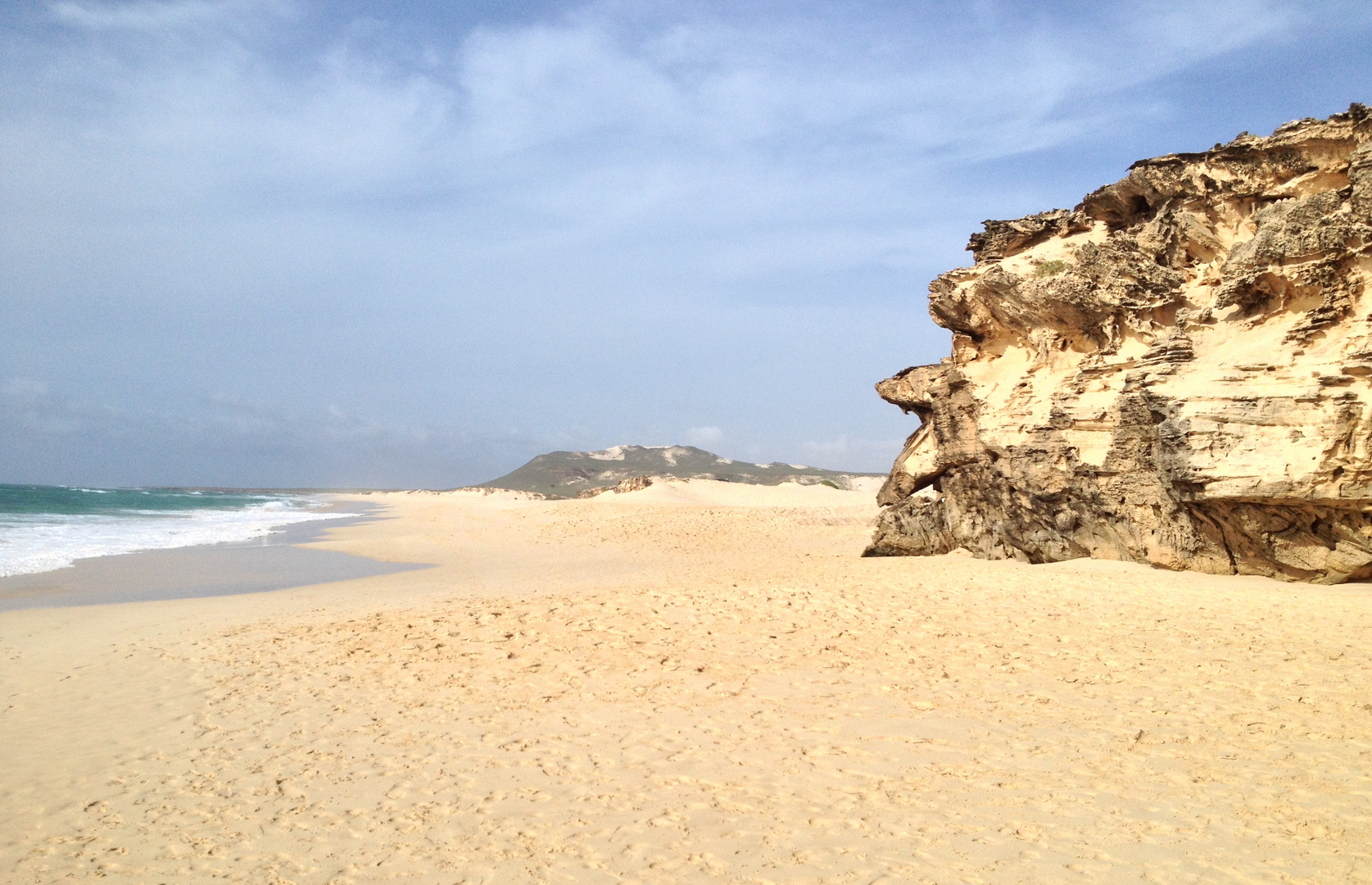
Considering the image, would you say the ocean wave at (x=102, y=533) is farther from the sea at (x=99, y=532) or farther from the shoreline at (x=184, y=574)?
the shoreline at (x=184, y=574)

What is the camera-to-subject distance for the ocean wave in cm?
1772

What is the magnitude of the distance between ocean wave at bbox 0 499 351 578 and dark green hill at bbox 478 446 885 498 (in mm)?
41593

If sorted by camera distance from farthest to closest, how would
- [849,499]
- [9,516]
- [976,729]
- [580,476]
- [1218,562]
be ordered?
[580,476], [849,499], [9,516], [1218,562], [976,729]

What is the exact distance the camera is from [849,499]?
35.2 m

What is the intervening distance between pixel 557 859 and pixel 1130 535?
34.1ft

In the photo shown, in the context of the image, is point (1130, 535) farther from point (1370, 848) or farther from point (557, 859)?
point (557, 859)

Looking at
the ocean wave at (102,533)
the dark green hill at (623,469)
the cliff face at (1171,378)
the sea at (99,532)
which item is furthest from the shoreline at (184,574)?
the dark green hill at (623,469)

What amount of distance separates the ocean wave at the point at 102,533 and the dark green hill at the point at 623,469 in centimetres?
4159

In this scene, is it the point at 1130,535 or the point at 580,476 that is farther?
the point at 580,476

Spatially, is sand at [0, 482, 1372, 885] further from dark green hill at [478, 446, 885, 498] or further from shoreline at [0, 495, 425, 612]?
dark green hill at [478, 446, 885, 498]

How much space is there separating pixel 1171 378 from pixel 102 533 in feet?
92.6

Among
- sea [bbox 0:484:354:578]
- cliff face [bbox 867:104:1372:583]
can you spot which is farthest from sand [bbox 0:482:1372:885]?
sea [bbox 0:484:354:578]

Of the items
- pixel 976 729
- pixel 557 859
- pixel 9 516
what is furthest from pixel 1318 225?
pixel 9 516

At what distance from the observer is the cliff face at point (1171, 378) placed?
31.2 ft
